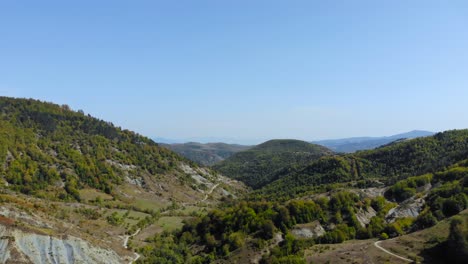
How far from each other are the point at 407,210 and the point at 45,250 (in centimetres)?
8161

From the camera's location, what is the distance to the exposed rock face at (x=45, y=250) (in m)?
63.7

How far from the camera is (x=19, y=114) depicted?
185 metres

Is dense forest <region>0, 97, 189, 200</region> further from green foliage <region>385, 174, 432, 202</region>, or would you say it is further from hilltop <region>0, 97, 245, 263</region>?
green foliage <region>385, 174, 432, 202</region>

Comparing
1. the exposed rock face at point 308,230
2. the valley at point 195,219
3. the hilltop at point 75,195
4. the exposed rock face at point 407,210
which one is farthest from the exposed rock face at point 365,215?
the hilltop at point 75,195

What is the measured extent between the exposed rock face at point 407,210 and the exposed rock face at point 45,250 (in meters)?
64.0

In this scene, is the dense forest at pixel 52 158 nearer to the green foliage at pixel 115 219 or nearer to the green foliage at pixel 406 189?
the green foliage at pixel 115 219

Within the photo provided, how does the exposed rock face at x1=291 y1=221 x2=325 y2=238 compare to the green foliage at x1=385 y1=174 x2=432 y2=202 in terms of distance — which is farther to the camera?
the green foliage at x1=385 y1=174 x2=432 y2=202

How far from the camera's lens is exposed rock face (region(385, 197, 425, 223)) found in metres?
83.1

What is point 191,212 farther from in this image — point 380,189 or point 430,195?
point 430,195

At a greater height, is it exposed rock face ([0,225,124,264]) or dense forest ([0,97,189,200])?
dense forest ([0,97,189,200])

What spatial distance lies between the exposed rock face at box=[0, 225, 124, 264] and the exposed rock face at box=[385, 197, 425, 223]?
64.0 meters

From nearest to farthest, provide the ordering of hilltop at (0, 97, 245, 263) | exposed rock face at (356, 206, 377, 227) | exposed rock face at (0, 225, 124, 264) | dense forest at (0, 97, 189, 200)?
exposed rock face at (0, 225, 124, 264) < hilltop at (0, 97, 245, 263) < exposed rock face at (356, 206, 377, 227) < dense forest at (0, 97, 189, 200)

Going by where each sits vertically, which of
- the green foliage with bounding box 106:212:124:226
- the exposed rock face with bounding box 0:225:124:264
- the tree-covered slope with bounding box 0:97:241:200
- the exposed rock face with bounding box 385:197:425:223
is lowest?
the green foliage with bounding box 106:212:124:226

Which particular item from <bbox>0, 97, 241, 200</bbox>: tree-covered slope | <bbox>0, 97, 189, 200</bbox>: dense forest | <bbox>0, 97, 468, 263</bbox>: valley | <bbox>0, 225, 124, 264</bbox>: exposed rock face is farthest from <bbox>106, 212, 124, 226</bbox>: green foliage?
<bbox>0, 225, 124, 264</bbox>: exposed rock face
